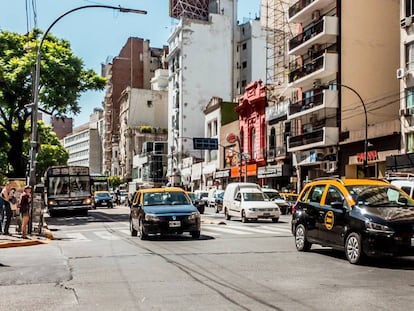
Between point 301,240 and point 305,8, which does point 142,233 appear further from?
point 305,8

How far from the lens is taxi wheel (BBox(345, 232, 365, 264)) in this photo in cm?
1126

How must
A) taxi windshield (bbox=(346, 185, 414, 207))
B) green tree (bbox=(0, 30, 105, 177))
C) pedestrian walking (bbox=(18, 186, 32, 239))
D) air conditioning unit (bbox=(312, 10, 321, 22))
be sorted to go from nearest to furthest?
taxi windshield (bbox=(346, 185, 414, 207))
pedestrian walking (bbox=(18, 186, 32, 239))
green tree (bbox=(0, 30, 105, 177))
air conditioning unit (bbox=(312, 10, 321, 22))

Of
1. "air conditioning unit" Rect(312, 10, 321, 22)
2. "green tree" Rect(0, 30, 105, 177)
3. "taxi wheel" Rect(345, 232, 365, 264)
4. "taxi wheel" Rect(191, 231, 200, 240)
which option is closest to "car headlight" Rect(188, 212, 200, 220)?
"taxi wheel" Rect(191, 231, 200, 240)

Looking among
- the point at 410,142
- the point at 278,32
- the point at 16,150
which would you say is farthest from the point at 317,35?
the point at 16,150

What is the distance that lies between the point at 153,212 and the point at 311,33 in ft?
106

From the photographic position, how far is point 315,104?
44.9m

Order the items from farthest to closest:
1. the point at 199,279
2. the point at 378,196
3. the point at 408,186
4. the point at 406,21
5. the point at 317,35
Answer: the point at 317,35
the point at 406,21
the point at 408,186
the point at 378,196
the point at 199,279

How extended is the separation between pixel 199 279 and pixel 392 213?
3998 mm

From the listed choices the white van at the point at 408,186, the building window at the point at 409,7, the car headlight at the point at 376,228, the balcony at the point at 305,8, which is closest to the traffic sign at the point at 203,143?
the balcony at the point at 305,8

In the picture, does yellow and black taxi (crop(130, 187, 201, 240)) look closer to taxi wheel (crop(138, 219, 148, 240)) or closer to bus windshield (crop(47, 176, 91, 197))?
taxi wheel (crop(138, 219, 148, 240))

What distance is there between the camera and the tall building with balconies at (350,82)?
132 feet

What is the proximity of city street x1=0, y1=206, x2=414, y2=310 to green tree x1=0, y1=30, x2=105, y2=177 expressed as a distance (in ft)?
63.8

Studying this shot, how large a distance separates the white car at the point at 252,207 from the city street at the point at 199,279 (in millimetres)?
12220

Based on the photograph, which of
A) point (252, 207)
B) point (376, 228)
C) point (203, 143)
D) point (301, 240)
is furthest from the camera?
point (203, 143)
